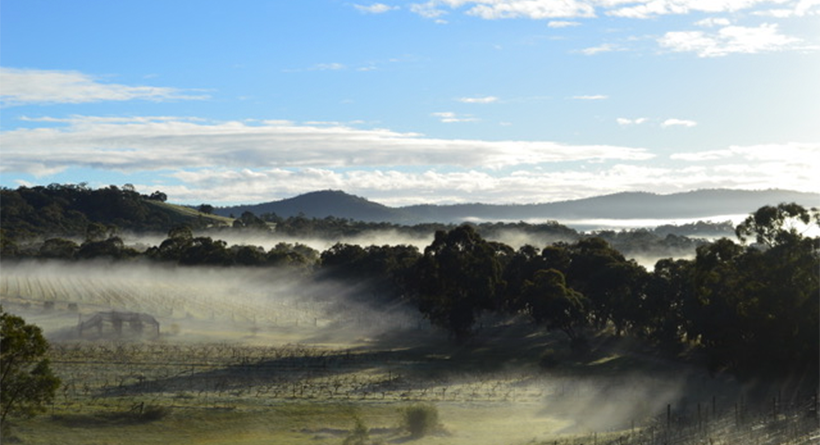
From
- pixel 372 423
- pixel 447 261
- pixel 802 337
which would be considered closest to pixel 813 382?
pixel 802 337

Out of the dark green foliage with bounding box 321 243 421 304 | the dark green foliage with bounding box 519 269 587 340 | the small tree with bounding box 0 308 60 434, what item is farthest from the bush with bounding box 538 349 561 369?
the small tree with bounding box 0 308 60 434

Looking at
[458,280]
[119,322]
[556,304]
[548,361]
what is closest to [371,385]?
[548,361]

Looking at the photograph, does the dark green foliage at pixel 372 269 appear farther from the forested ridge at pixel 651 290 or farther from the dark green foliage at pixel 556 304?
the dark green foliage at pixel 556 304

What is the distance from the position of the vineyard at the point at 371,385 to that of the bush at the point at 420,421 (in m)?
0.90

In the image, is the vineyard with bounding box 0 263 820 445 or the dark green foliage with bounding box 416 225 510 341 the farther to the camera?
the dark green foliage with bounding box 416 225 510 341

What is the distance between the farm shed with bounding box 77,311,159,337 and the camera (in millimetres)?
84444

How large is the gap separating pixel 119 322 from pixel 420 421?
5069 cm

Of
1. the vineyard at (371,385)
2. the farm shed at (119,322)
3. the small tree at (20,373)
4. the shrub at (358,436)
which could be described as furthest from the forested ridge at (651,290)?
the small tree at (20,373)

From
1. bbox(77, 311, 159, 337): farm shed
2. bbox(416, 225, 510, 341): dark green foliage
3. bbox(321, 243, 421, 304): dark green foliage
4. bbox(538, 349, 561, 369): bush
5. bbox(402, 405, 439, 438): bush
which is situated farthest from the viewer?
bbox(321, 243, 421, 304): dark green foliage

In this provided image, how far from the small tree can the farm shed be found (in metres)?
47.5

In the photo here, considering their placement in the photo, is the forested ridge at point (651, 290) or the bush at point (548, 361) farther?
the bush at point (548, 361)

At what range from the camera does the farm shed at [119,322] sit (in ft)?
277

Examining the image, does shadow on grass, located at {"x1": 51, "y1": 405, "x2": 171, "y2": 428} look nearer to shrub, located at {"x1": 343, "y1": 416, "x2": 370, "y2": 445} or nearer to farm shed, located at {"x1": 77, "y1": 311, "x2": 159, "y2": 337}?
shrub, located at {"x1": 343, "y1": 416, "x2": 370, "y2": 445}

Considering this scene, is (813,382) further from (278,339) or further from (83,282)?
(83,282)
